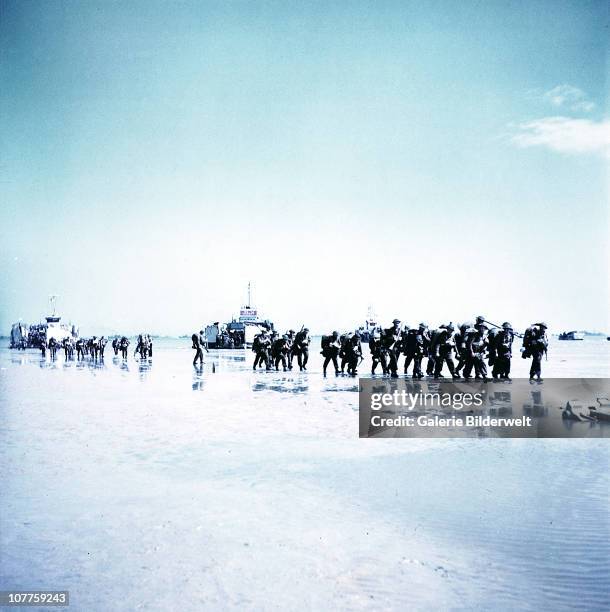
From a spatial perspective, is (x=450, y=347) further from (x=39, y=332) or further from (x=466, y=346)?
(x=39, y=332)

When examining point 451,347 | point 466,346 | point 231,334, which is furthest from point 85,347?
point 466,346

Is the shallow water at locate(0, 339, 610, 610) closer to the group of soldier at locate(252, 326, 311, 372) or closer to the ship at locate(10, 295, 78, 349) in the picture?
the group of soldier at locate(252, 326, 311, 372)

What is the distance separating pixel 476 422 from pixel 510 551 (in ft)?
17.7

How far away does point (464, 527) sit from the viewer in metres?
4.44

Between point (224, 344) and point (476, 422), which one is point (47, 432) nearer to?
point (476, 422)

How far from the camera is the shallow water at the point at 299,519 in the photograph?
3445 mm

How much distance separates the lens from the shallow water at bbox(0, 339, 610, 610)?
3445 millimetres

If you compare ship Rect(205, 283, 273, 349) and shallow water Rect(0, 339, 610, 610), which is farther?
ship Rect(205, 283, 273, 349)

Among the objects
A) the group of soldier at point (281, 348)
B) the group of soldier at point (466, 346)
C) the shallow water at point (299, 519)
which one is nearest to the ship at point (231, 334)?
the group of soldier at point (281, 348)

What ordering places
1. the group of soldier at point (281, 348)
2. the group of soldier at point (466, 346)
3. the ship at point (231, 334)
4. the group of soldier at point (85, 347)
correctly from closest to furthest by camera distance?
the group of soldier at point (466, 346) → the group of soldier at point (281, 348) → the group of soldier at point (85, 347) → the ship at point (231, 334)

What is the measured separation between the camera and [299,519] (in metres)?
4.60

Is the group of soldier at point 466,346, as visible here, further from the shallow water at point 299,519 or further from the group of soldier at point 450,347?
the shallow water at point 299,519

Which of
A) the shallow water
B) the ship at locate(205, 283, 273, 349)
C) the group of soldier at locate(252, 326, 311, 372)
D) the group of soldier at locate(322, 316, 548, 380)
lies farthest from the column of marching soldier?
the ship at locate(205, 283, 273, 349)

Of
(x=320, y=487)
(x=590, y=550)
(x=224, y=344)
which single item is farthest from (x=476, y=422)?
(x=224, y=344)
